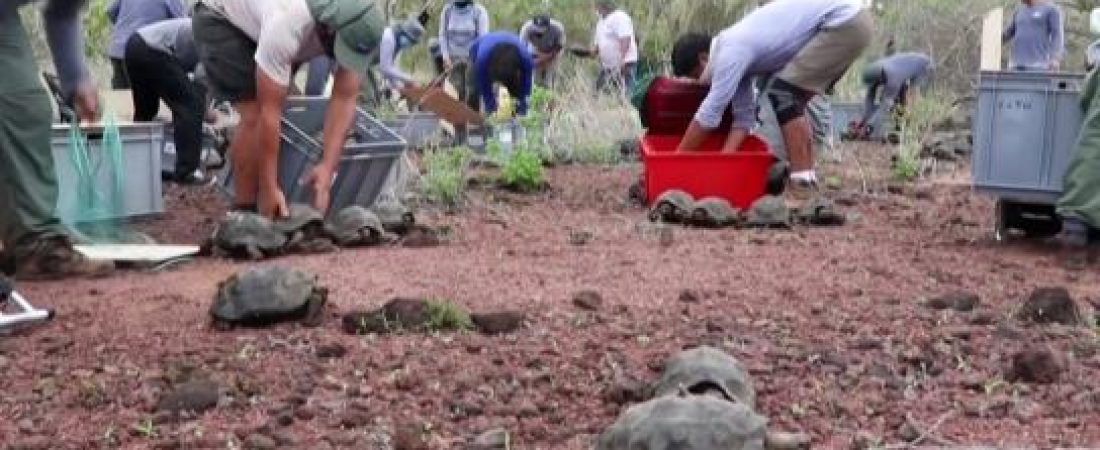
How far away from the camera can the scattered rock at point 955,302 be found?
4656mm

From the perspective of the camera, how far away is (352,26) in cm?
599

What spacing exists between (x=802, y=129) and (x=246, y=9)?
139 inches

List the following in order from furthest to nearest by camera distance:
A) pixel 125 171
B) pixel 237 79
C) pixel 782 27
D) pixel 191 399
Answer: pixel 782 27 < pixel 125 171 < pixel 237 79 < pixel 191 399

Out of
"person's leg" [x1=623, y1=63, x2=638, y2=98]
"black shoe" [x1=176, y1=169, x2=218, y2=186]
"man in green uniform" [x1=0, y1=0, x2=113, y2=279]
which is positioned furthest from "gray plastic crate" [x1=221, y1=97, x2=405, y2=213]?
"person's leg" [x1=623, y1=63, x2=638, y2=98]

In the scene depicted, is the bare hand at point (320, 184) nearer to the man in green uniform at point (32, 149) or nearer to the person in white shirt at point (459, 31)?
the man in green uniform at point (32, 149)

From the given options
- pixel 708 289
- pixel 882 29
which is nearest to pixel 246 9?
pixel 708 289

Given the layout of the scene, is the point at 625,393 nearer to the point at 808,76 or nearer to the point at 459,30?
the point at 808,76

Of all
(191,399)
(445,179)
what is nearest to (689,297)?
(191,399)

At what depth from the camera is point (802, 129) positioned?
8484mm

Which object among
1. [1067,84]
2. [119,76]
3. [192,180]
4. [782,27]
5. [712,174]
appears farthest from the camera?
[119,76]

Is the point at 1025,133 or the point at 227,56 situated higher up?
the point at 227,56

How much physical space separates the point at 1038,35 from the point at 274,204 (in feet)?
26.8

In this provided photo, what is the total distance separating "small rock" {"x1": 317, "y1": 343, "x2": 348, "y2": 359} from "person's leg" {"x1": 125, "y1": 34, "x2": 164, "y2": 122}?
461cm

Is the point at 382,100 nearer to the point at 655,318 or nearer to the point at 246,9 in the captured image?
the point at 246,9
